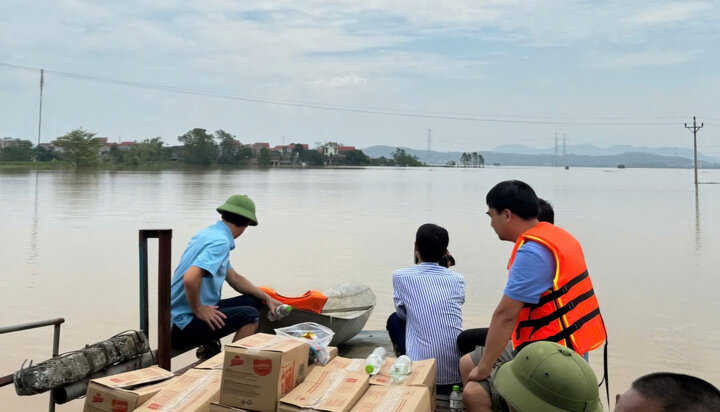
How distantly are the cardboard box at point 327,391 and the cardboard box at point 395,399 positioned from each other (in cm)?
4

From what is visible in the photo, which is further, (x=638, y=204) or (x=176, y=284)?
(x=638, y=204)

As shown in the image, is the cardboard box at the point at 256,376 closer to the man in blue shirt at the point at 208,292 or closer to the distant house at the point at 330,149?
the man in blue shirt at the point at 208,292

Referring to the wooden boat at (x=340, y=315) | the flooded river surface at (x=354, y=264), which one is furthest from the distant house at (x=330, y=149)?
the wooden boat at (x=340, y=315)

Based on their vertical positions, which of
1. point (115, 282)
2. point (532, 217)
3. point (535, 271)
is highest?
point (532, 217)

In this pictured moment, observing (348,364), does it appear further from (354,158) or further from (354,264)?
(354,158)

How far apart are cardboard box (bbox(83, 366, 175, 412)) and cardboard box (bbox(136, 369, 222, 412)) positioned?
0.31 feet

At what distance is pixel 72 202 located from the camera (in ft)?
94.2

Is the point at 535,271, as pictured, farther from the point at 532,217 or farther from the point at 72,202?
the point at 72,202

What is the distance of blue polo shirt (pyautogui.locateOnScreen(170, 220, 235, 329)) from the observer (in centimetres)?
427

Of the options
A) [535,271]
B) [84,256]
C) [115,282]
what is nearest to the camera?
[535,271]

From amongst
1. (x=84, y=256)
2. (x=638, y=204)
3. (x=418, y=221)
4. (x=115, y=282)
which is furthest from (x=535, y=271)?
(x=638, y=204)

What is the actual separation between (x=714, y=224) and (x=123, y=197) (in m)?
25.5

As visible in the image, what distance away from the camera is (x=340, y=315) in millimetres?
5645

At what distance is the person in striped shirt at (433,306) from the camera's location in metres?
3.86
